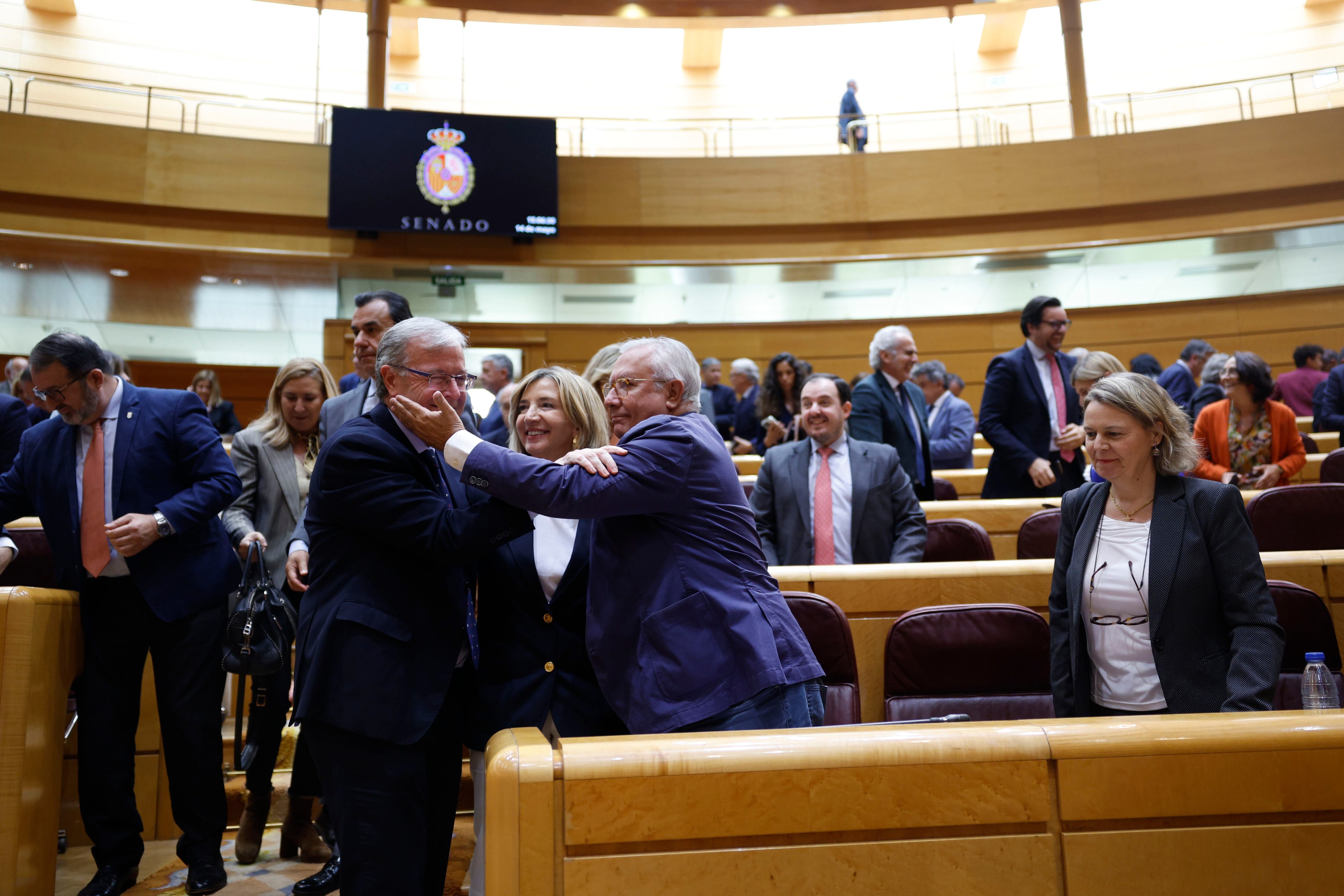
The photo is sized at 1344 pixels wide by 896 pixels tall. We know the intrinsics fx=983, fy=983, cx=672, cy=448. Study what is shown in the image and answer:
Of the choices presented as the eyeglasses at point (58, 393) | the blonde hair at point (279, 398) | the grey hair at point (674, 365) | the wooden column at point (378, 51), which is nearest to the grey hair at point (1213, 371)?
the grey hair at point (674, 365)

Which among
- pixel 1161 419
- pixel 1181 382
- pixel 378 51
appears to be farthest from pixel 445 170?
pixel 1161 419

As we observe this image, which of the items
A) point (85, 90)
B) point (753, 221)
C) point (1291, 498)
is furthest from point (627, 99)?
point (1291, 498)

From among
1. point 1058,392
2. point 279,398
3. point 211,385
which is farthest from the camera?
point 211,385

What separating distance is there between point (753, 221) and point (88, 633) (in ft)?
28.6

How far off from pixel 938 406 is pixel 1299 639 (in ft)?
13.7

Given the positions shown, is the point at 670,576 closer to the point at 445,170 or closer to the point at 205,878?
the point at 205,878

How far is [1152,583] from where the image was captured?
82.2 inches

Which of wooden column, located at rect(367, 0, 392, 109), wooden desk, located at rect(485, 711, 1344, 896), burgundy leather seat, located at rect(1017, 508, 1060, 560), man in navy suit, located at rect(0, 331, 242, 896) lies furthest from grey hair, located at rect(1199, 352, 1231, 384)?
wooden column, located at rect(367, 0, 392, 109)

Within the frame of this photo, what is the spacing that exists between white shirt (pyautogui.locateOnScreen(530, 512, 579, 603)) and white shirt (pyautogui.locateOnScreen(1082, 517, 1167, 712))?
1.14m

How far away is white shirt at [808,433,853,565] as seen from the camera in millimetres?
3564

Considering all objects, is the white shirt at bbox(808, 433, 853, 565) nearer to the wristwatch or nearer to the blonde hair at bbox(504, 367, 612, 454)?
the blonde hair at bbox(504, 367, 612, 454)

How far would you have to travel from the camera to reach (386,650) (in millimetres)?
1787

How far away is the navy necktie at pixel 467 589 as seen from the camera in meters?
1.93

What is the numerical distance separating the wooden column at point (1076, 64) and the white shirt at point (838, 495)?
8.45 m
